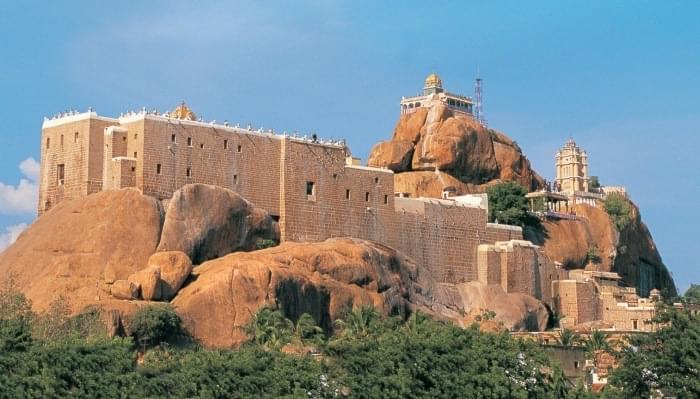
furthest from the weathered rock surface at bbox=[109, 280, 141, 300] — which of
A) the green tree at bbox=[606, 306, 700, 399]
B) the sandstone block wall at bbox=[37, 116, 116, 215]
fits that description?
the green tree at bbox=[606, 306, 700, 399]

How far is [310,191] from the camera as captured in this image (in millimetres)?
80062

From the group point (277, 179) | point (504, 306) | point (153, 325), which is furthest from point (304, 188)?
point (153, 325)

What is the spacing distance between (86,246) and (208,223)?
639 cm

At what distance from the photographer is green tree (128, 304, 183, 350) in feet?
210

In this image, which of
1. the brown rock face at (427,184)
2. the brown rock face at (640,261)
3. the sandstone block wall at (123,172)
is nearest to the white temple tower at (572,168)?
the brown rock face at (640,261)

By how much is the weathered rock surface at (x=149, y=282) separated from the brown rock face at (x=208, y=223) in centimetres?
343

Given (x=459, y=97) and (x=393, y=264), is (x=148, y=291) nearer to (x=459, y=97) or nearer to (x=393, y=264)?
(x=393, y=264)

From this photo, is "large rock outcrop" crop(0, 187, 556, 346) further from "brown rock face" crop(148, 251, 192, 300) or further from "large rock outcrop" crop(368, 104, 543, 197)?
"large rock outcrop" crop(368, 104, 543, 197)

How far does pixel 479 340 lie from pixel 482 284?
31.0 metres

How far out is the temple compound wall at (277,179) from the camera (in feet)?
240

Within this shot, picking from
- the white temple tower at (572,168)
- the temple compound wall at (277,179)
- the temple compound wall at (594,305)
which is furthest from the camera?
the white temple tower at (572,168)

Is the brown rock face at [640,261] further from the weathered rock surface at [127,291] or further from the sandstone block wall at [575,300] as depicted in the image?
the weathered rock surface at [127,291]

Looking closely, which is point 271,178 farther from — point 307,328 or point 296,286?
point 307,328

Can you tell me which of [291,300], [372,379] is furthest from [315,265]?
[372,379]
